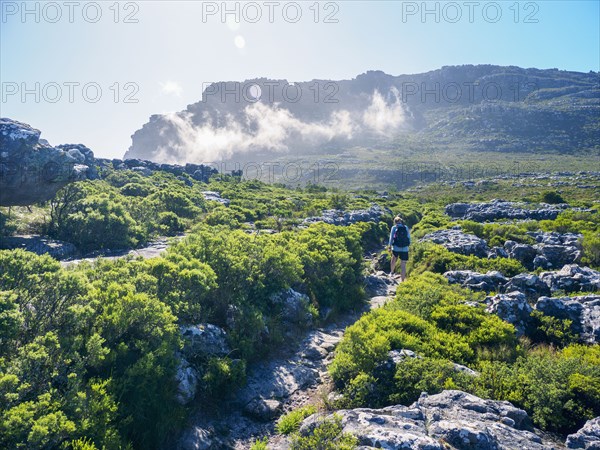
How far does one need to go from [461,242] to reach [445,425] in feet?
56.3

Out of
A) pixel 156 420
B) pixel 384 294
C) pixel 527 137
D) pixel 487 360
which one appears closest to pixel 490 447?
pixel 487 360

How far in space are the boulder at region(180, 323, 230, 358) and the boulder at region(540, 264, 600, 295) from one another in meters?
12.5

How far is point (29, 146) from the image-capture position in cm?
1797

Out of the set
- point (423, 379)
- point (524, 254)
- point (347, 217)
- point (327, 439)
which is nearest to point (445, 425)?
point (423, 379)

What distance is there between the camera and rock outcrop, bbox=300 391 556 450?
6004mm

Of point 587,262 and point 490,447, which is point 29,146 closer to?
point 490,447

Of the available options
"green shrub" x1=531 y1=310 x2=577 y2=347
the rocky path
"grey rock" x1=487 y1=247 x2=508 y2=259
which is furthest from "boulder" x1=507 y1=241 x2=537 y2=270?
the rocky path

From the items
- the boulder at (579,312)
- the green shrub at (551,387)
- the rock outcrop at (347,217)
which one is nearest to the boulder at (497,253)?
the boulder at (579,312)

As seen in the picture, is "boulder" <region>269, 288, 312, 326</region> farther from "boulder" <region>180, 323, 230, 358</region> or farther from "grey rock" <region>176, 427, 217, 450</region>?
"grey rock" <region>176, 427, 217, 450</region>

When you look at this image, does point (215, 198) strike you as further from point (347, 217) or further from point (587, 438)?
point (587, 438)

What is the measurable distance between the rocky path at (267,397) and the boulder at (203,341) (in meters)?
1.22

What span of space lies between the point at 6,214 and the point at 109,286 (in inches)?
593

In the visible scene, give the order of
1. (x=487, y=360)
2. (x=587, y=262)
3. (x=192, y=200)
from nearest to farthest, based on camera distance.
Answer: (x=487, y=360)
(x=587, y=262)
(x=192, y=200)

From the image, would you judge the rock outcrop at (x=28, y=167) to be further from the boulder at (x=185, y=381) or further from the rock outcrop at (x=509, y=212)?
the rock outcrop at (x=509, y=212)
